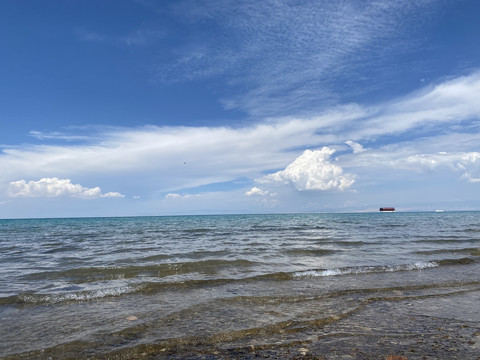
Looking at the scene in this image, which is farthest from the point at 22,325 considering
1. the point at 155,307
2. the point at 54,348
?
the point at 155,307

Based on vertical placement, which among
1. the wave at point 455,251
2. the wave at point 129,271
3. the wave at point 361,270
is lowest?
the wave at point 455,251

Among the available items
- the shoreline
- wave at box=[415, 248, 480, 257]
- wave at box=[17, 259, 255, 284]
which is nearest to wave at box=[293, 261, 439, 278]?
wave at box=[17, 259, 255, 284]

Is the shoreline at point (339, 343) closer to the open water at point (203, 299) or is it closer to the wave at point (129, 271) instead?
the open water at point (203, 299)

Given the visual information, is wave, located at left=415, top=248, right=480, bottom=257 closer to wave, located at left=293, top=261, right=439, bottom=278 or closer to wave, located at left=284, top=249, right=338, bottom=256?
wave, located at left=293, top=261, right=439, bottom=278

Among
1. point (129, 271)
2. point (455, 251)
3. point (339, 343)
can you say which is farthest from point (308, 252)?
point (339, 343)

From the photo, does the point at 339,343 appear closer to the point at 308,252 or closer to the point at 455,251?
the point at 308,252

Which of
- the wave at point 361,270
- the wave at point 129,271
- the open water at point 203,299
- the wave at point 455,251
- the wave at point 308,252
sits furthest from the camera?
the wave at point 308,252

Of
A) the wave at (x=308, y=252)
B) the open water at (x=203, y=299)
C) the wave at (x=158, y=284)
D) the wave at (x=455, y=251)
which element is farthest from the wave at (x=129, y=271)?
the wave at (x=455, y=251)

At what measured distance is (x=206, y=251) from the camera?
19469mm

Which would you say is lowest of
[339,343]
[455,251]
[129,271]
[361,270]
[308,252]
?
[455,251]

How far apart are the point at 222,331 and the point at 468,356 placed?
14.3 ft

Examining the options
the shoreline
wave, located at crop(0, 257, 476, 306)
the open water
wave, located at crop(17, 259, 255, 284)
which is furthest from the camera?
wave, located at crop(17, 259, 255, 284)

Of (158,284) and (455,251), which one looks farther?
(455,251)

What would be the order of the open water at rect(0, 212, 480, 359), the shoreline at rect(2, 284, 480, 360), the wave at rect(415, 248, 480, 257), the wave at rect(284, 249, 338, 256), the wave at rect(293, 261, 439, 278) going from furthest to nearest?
the wave at rect(284, 249, 338, 256)
the wave at rect(415, 248, 480, 257)
the wave at rect(293, 261, 439, 278)
the open water at rect(0, 212, 480, 359)
the shoreline at rect(2, 284, 480, 360)
